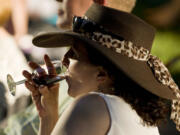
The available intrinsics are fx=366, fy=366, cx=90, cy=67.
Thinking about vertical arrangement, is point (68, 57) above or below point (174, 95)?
above

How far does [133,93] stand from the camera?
1.52 meters

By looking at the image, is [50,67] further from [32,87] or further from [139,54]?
[139,54]

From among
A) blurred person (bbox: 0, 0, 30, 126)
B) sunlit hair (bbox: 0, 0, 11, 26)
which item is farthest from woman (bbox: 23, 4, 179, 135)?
sunlit hair (bbox: 0, 0, 11, 26)

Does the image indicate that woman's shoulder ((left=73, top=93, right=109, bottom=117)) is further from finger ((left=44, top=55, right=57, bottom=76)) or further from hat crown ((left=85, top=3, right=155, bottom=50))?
finger ((left=44, top=55, right=57, bottom=76))

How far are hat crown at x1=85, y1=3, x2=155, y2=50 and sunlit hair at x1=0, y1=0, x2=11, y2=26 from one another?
126 inches

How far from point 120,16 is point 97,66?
24 cm

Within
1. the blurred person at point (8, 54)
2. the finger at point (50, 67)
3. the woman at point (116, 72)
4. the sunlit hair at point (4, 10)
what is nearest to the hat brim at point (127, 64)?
the woman at point (116, 72)

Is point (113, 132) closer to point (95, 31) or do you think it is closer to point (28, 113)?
point (95, 31)

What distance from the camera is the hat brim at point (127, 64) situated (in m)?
1.46

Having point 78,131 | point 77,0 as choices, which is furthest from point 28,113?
point 78,131

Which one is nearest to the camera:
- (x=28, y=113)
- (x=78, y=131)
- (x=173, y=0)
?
(x=78, y=131)

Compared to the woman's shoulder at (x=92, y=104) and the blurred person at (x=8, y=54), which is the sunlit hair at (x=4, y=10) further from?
the woman's shoulder at (x=92, y=104)

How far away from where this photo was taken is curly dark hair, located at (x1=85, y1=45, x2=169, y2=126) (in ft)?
4.91

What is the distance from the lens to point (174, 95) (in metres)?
1.67
